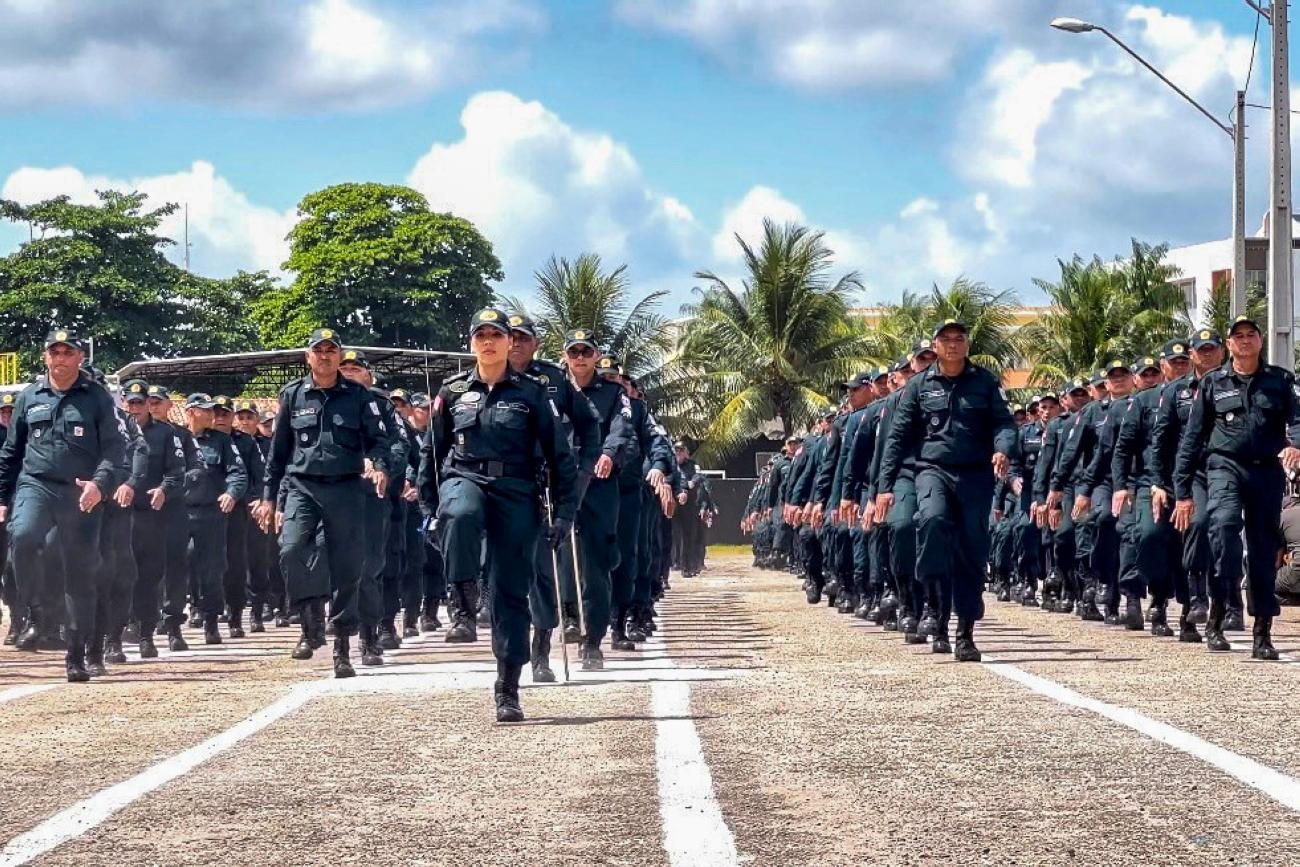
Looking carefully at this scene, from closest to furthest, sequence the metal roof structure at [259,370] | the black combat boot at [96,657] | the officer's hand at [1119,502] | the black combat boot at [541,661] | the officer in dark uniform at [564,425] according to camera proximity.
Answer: the officer in dark uniform at [564,425], the black combat boot at [541,661], the black combat boot at [96,657], the officer's hand at [1119,502], the metal roof structure at [259,370]

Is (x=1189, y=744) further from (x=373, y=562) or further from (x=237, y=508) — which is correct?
(x=237, y=508)

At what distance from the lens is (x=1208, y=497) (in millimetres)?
13602

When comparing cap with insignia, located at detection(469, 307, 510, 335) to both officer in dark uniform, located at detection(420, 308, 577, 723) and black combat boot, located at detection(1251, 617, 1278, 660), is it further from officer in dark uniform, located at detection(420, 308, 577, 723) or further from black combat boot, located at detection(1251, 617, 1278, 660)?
black combat boot, located at detection(1251, 617, 1278, 660)

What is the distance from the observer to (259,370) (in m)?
40.7

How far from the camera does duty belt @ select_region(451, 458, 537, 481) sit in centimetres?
1034

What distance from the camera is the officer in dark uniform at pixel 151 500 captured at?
53.9 feet

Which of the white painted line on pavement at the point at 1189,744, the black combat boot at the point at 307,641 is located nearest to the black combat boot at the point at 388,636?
the black combat boot at the point at 307,641

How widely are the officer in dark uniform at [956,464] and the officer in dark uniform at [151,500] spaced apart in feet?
19.2

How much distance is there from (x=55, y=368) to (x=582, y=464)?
11.8ft

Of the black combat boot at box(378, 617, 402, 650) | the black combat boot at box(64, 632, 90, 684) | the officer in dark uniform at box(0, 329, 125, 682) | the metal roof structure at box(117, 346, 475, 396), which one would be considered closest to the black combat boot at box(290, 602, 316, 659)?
the black combat boot at box(378, 617, 402, 650)

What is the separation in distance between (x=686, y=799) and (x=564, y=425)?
5.01 meters

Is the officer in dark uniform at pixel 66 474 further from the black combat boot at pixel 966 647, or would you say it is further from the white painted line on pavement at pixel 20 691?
the black combat boot at pixel 966 647

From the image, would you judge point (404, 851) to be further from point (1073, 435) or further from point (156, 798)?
point (1073, 435)

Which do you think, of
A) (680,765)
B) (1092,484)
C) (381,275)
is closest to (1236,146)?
(1092,484)
